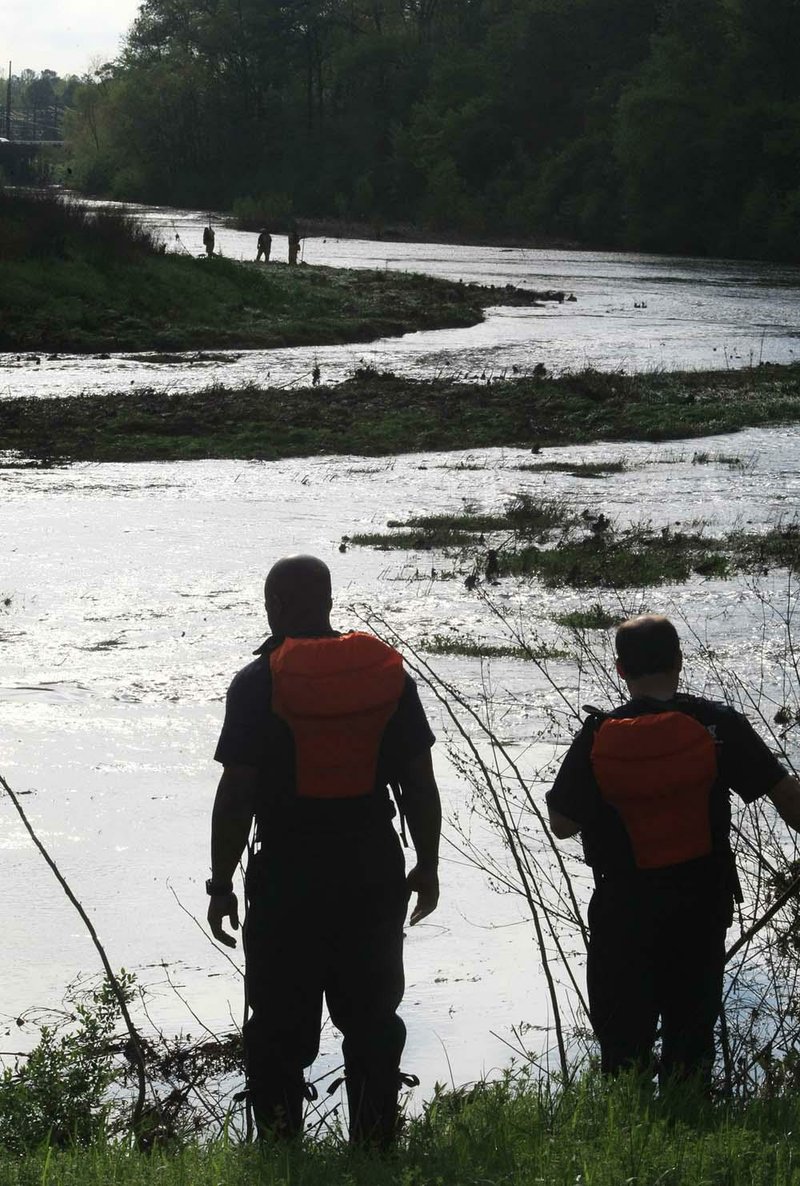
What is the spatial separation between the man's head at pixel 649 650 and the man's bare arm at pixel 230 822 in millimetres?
951

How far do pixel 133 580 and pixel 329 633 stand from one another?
862cm

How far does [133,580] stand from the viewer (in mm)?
12273

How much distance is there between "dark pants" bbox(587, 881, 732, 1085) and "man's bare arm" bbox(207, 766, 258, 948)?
904 mm

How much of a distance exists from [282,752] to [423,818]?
0.40m

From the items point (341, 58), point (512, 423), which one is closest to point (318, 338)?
point (512, 423)

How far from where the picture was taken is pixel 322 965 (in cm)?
381

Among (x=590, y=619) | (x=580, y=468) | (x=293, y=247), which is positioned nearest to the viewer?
→ (x=590, y=619)

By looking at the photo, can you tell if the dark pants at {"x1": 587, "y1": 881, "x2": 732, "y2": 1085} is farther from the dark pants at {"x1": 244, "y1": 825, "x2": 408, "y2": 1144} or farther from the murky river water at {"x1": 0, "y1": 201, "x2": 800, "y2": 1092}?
the murky river water at {"x1": 0, "y1": 201, "x2": 800, "y2": 1092}

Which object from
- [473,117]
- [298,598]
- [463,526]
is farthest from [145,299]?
[473,117]

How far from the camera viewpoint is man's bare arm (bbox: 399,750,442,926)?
384 cm

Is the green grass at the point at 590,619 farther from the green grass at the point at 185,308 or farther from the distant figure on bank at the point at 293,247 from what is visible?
the distant figure on bank at the point at 293,247

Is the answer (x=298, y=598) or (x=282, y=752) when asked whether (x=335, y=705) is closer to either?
(x=282, y=752)

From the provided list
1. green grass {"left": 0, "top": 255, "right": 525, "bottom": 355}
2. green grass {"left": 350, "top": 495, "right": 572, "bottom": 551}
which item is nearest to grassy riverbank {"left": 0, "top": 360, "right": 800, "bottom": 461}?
green grass {"left": 350, "top": 495, "right": 572, "bottom": 551}

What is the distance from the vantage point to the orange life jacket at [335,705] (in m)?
3.68
